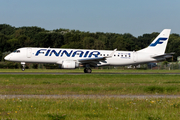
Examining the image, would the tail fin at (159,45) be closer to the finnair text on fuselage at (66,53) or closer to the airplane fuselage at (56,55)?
the airplane fuselage at (56,55)

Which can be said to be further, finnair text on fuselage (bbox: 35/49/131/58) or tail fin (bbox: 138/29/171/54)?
tail fin (bbox: 138/29/171/54)

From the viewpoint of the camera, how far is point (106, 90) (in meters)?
21.6

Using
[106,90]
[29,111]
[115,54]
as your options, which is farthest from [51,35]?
[29,111]

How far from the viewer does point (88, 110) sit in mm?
12672

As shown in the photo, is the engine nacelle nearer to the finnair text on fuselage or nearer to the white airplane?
the white airplane

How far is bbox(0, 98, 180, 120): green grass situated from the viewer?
11.2m

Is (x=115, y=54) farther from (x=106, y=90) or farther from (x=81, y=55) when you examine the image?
(x=106, y=90)

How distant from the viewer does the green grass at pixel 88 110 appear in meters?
11.2

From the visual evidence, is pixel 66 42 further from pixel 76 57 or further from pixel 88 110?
pixel 88 110

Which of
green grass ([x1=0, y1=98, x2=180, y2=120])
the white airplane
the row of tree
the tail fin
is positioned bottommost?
A: green grass ([x1=0, y1=98, x2=180, y2=120])

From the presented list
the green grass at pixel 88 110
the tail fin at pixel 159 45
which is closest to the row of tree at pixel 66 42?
the tail fin at pixel 159 45

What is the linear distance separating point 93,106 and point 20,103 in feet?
11.4

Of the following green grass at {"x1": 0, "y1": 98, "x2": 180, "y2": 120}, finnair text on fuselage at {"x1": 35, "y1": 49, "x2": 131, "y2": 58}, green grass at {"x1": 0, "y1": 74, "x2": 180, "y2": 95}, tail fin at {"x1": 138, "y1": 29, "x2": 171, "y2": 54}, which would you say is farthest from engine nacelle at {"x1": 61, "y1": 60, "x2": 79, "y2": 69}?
green grass at {"x1": 0, "y1": 98, "x2": 180, "y2": 120}

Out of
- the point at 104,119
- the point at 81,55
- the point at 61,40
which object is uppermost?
the point at 61,40
